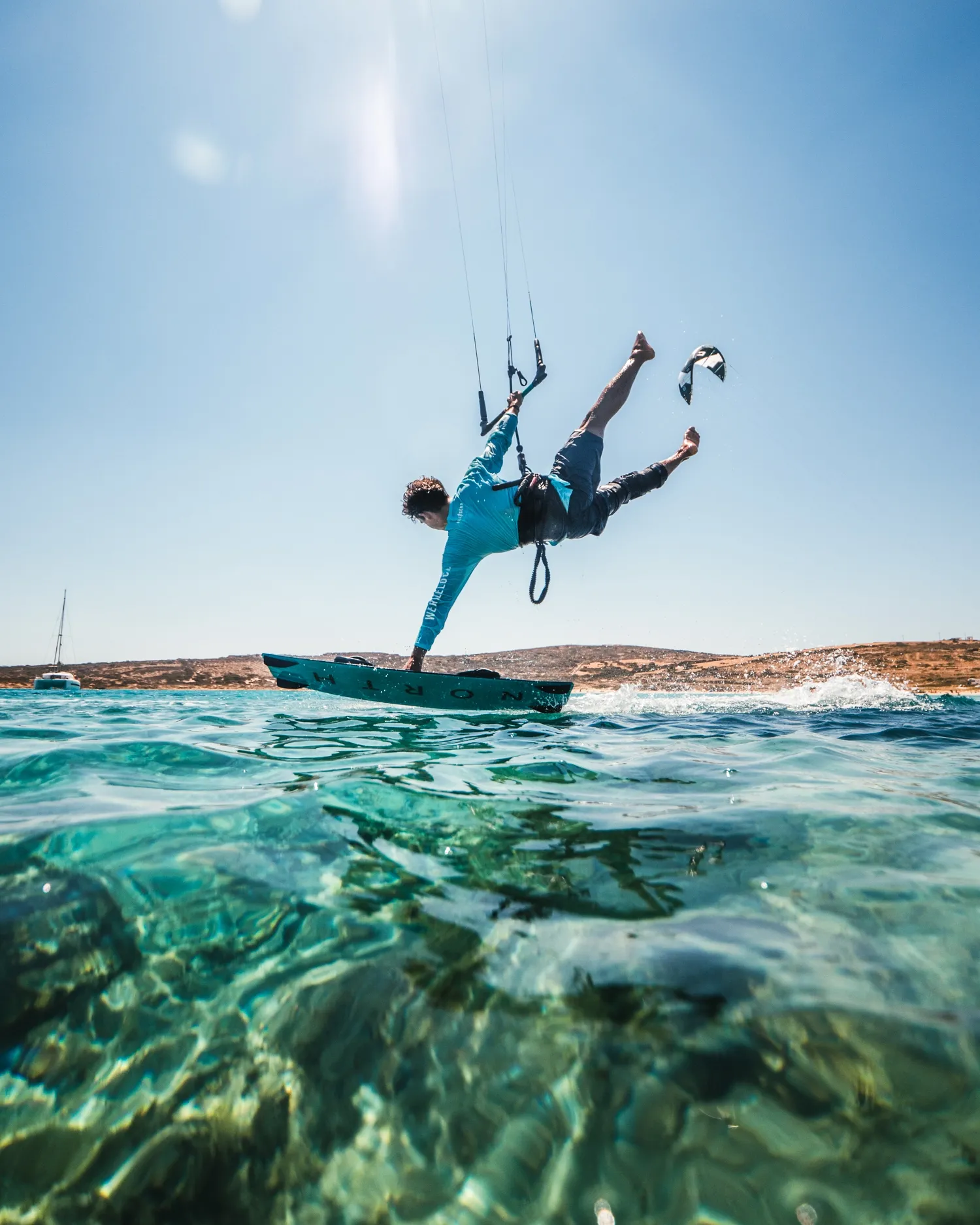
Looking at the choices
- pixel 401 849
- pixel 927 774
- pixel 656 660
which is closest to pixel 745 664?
pixel 656 660

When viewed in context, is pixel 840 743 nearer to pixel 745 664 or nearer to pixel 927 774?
pixel 927 774

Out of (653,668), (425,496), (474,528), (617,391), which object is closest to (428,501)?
(425,496)

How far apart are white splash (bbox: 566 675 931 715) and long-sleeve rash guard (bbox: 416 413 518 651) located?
8.56 ft

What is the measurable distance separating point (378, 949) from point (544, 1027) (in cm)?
50

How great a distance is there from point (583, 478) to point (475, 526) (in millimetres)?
1473

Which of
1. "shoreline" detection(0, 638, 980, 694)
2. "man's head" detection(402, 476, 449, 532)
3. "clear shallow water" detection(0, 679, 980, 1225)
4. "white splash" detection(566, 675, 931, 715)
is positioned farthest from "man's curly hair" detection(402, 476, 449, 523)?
"shoreline" detection(0, 638, 980, 694)

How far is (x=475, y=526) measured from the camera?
720 centimetres

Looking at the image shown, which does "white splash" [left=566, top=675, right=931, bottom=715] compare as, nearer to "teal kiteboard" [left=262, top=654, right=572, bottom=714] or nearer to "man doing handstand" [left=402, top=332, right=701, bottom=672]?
"teal kiteboard" [left=262, top=654, right=572, bottom=714]

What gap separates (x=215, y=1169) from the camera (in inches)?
41.9

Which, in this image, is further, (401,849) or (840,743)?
(840,743)

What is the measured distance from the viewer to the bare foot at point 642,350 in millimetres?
7578

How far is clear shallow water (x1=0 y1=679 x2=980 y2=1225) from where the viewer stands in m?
1.03

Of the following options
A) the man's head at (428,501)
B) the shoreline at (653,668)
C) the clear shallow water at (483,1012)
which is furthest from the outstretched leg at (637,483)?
the shoreline at (653,668)

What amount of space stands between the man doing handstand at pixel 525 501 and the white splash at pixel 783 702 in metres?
2.63
